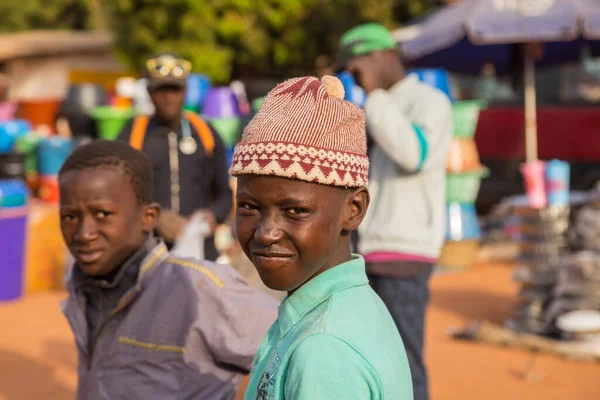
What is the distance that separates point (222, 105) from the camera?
11.3m

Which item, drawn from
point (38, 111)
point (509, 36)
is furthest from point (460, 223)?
point (38, 111)


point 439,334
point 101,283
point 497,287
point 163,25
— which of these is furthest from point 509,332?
point 163,25

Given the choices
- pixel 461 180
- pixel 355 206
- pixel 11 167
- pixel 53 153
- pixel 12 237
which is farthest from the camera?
pixel 53 153

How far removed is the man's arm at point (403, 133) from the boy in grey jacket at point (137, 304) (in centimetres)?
137

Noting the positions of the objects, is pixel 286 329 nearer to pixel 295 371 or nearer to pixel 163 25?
pixel 295 371

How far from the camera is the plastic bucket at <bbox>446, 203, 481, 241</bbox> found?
961 cm

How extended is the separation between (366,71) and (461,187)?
606 centimetres

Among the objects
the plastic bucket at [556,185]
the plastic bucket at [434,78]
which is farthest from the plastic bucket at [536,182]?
the plastic bucket at [434,78]

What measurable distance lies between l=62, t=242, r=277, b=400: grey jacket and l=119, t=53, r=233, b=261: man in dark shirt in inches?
80.9

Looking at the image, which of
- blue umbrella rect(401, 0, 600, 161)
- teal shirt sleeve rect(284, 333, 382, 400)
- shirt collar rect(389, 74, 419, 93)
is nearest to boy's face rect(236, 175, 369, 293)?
teal shirt sleeve rect(284, 333, 382, 400)

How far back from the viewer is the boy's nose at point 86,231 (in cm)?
227

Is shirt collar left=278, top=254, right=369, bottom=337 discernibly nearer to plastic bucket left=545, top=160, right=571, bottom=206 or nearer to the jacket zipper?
the jacket zipper

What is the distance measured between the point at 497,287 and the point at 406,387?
786 cm

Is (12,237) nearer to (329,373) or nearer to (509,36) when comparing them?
(509,36)
